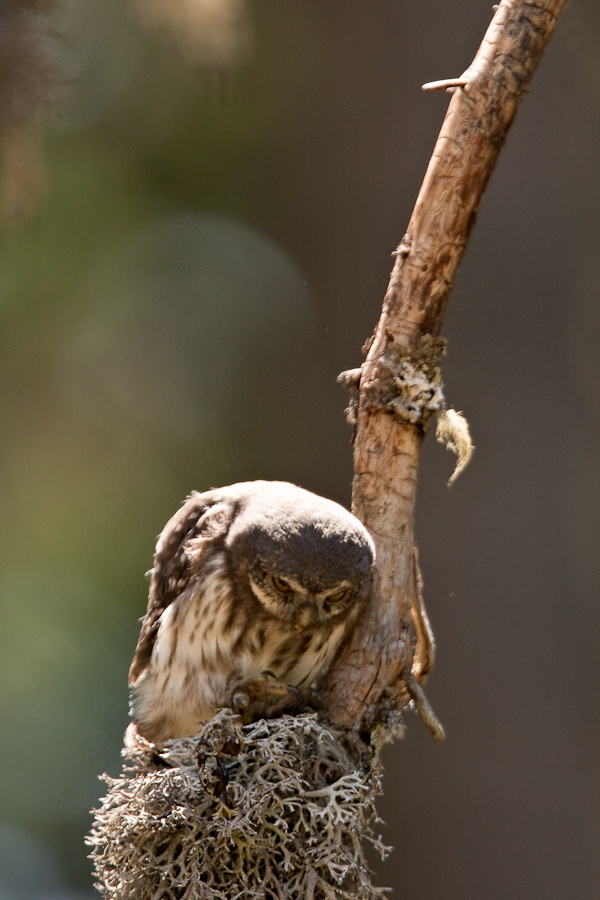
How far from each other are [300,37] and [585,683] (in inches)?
117

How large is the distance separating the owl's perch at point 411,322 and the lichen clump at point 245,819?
16 cm

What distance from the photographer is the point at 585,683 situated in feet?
9.94

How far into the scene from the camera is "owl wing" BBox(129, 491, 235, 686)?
2.39 meters

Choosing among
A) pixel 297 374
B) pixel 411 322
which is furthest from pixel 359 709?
pixel 297 374

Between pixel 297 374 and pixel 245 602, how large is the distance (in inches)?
60.7

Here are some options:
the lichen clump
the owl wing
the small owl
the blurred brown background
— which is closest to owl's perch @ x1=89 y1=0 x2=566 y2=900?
Answer: the lichen clump

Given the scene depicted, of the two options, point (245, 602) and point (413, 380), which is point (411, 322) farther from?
point (245, 602)

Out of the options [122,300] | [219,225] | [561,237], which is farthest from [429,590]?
Result: [122,300]

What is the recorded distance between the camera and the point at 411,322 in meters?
2.05

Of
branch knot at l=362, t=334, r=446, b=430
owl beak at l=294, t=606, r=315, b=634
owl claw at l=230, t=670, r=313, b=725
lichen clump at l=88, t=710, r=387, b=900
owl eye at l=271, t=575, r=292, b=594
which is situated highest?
branch knot at l=362, t=334, r=446, b=430

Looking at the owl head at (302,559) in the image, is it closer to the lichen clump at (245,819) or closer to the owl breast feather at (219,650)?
the owl breast feather at (219,650)

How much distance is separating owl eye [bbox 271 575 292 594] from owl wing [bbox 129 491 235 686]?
0.26 m

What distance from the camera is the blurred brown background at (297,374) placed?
3.01 metres

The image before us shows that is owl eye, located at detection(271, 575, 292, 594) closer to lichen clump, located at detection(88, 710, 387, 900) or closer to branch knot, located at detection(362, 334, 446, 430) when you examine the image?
lichen clump, located at detection(88, 710, 387, 900)
